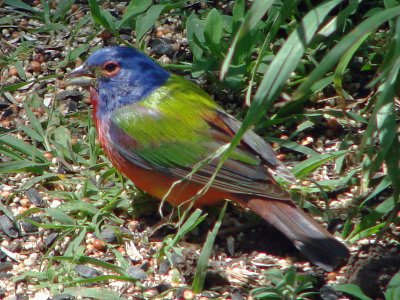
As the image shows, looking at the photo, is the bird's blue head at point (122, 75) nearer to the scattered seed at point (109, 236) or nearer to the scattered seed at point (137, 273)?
the scattered seed at point (109, 236)

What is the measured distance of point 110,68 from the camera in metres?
5.13

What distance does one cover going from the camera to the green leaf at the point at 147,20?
5.43m

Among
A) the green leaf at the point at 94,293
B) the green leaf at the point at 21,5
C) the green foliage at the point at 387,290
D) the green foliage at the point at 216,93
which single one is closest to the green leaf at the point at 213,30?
the green foliage at the point at 216,93

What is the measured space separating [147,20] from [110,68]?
48 cm

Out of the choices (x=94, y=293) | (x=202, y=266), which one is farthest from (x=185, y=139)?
(x=94, y=293)

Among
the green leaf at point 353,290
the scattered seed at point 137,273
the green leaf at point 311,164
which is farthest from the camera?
the green leaf at point 311,164

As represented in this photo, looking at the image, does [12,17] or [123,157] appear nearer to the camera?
[123,157]

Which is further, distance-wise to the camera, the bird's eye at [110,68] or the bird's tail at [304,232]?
the bird's eye at [110,68]

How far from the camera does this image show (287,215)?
4.40 m

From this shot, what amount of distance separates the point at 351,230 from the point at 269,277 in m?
0.84

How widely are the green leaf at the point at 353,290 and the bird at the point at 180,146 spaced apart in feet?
0.58

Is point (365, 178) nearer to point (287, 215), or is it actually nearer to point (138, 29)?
point (287, 215)

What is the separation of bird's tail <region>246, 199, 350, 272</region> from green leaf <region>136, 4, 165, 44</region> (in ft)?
4.77

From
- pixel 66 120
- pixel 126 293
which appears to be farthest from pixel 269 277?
pixel 66 120
